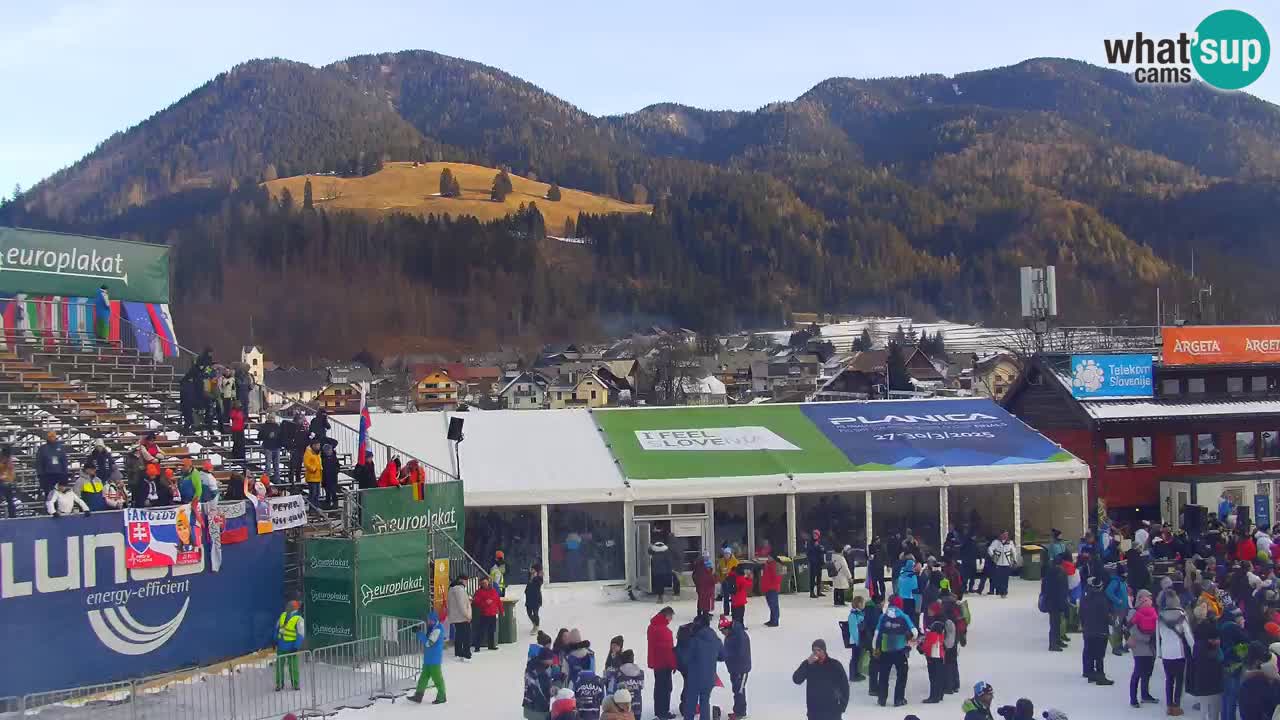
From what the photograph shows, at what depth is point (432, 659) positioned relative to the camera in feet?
45.9

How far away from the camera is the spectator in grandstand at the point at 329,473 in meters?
18.7

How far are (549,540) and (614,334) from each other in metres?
144

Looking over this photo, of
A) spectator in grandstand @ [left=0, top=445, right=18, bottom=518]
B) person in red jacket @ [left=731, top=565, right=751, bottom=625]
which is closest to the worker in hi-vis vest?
spectator in grandstand @ [left=0, top=445, right=18, bottom=518]

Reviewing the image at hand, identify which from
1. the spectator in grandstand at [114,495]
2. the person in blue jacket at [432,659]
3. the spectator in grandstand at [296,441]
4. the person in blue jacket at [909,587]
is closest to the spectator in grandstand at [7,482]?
the spectator in grandstand at [114,495]

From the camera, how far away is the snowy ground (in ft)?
44.6

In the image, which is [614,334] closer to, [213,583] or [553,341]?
[553,341]

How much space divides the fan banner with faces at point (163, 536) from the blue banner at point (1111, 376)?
20.9m

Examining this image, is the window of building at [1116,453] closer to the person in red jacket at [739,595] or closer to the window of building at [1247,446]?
the window of building at [1247,446]

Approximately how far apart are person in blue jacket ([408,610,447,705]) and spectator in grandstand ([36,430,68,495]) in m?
5.29

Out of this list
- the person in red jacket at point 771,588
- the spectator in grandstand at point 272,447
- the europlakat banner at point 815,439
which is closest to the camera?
the person in red jacket at point 771,588

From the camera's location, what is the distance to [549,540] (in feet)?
73.3

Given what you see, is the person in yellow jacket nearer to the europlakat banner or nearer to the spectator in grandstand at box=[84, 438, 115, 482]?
the spectator in grandstand at box=[84, 438, 115, 482]

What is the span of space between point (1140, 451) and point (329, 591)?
20.1 meters

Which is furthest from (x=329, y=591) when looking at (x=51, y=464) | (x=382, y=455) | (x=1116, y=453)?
(x=1116, y=453)
